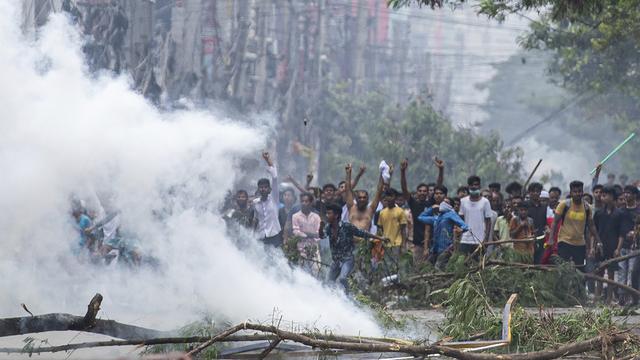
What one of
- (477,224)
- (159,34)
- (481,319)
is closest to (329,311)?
(481,319)

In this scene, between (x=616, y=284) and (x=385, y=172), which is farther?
(x=385, y=172)

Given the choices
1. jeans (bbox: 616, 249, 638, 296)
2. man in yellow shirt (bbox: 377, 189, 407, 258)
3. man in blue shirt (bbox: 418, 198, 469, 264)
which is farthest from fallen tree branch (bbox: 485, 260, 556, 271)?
jeans (bbox: 616, 249, 638, 296)

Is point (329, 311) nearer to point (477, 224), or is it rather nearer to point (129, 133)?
point (129, 133)

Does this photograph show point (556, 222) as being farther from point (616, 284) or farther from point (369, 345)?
point (369, 345)

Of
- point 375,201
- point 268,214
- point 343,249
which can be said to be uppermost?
point 375,201

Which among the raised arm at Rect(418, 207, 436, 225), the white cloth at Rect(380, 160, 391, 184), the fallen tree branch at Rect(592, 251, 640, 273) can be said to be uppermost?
the white cloth at Rect(380, 160, 391, 184)

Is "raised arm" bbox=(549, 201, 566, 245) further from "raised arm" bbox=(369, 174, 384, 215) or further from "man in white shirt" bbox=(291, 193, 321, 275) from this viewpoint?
"man in white shirt" bbox=(291, 193, 321, 275)

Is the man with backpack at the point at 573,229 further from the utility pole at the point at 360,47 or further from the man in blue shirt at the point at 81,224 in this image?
the utility pole at the point at 360,47

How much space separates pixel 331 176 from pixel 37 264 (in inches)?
1414

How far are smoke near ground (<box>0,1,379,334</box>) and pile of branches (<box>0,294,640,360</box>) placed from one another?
1.30 meters

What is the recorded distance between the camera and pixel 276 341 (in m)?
8.12

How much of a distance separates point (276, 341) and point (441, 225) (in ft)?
19.5

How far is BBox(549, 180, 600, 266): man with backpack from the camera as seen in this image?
14.3 m

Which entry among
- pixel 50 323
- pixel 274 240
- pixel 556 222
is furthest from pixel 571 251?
pixel 50 323
